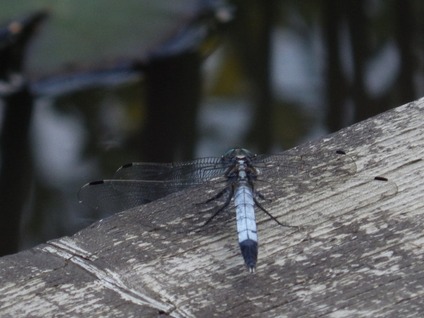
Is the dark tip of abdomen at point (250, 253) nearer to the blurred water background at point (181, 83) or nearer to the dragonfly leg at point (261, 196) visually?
the dragonfly leg at point (261, 196)

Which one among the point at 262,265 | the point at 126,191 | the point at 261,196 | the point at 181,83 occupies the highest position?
the point at 181,83

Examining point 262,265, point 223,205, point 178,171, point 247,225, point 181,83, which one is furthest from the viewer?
point 181,83

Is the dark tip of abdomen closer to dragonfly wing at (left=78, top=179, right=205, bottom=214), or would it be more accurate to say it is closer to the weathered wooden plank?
the weathered wooden plank

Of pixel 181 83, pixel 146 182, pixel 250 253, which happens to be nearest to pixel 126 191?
pixel 146 182

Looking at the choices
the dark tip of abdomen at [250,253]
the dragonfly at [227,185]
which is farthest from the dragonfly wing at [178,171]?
the dark tip of abdomen at [250,253]

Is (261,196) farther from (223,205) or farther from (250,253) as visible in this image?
(250,253)

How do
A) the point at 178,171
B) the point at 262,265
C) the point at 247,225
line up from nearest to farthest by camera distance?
the point at 262,265 < the point at 247,225 < the point at 178,171

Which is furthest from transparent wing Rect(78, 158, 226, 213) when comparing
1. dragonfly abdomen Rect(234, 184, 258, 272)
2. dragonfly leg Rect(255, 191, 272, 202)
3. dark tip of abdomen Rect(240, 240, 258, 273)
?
dark tip of abdomen Rect(240, 240, 258, 273)
